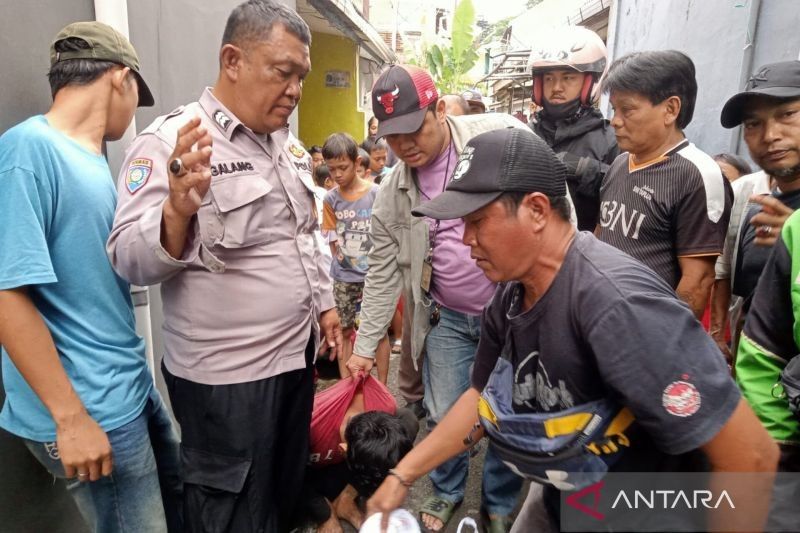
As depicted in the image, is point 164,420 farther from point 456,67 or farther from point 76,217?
point 456,67

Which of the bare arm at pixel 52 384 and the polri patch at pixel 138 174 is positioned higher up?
the polri patch at pixel 138 174

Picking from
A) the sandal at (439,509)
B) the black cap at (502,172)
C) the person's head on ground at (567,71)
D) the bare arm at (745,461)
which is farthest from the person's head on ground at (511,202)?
the person's head on ground at (567,71)

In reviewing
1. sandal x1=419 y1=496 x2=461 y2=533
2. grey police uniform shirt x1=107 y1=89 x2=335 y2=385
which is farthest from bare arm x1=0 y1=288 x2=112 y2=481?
sandal x1=419 y1=496 x2=461 y2=533

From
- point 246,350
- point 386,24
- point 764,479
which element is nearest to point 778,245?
point 764,479

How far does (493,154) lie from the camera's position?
3.99 feet

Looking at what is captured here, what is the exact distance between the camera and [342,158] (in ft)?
13.9

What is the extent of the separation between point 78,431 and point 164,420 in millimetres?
568

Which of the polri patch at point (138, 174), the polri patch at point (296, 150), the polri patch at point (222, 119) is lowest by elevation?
the polri patch at point (138, 174)

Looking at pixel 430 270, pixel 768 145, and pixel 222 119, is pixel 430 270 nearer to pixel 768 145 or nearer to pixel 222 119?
pixel 222 119

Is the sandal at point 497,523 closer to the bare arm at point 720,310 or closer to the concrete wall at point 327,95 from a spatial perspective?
the bare arm at point 720,310

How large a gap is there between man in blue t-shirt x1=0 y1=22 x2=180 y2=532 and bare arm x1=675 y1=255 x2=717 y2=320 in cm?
215

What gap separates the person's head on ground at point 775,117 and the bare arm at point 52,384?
258cm

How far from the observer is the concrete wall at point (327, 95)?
10.1 metres

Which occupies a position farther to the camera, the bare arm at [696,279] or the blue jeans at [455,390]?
the blue jeans at [455,390]
